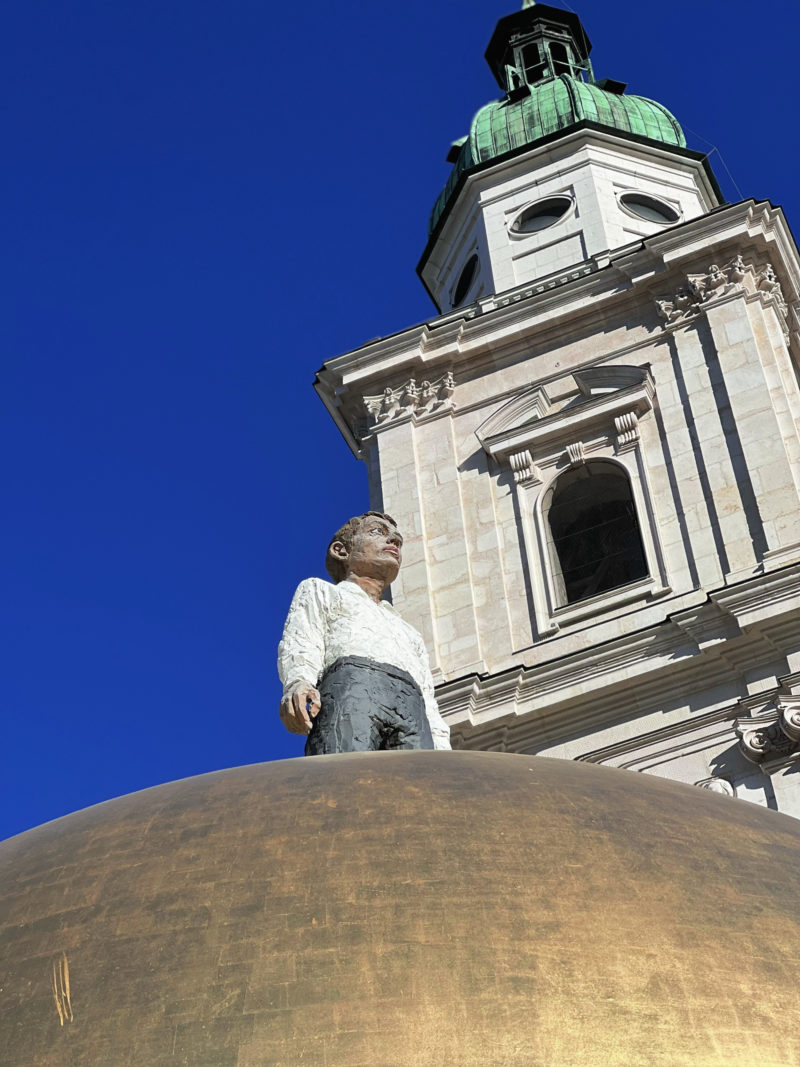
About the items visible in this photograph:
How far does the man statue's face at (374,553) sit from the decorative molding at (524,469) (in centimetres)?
1610

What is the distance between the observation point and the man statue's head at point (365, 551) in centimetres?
823

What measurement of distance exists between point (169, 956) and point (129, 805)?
113 centimetres

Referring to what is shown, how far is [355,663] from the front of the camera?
294 inches

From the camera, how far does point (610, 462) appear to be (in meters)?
24.0

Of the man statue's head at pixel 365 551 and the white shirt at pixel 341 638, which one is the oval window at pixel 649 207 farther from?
the white shirt at pixel 341 638

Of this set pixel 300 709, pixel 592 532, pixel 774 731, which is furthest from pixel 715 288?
pixel 300 709

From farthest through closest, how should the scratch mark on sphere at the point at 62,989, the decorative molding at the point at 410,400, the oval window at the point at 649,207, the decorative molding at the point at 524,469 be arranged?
1. the oval window at the point at 649,207
2. the decorative molding at the point at 410,400
3. the decorative molding at the point at 524,469
4. the scratch mark on sphere at the point at 62,989

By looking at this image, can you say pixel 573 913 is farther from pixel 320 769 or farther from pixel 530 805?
pixel 320 769

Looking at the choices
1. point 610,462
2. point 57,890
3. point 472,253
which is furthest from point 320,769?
point 472,253

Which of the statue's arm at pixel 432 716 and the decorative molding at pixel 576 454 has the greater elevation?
the decorative molding at pixel 576 454

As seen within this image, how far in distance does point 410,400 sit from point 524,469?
2559mm

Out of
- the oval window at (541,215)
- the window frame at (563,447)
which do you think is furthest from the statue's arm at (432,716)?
the oval window at (541,215)

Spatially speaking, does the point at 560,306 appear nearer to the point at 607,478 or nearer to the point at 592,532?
the point at 607,478

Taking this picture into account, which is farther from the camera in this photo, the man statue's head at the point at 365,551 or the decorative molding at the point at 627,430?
the decorative molding at the point at 627,430
